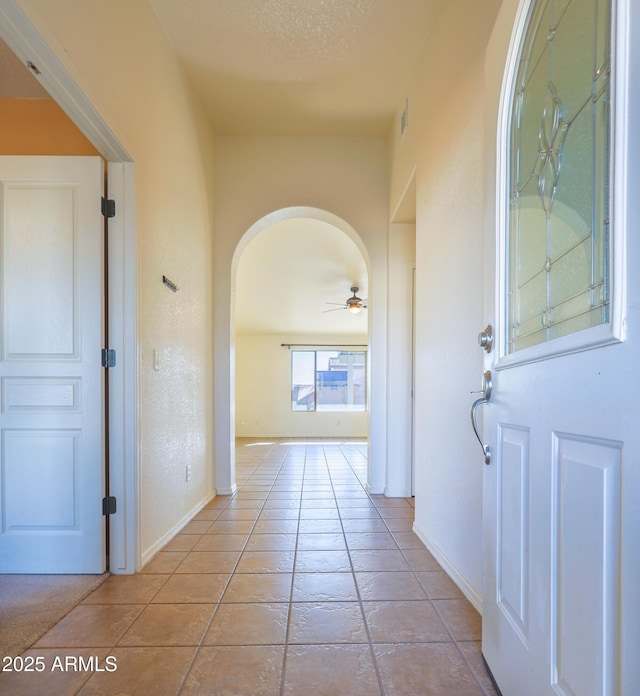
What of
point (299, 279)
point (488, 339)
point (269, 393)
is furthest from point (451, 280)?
point (269, 393)

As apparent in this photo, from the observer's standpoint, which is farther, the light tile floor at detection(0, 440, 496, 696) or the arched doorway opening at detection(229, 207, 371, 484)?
the arched doorway opening at detection(229, 207, 371, 484)

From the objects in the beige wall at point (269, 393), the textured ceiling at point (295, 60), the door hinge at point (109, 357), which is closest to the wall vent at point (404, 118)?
the textured ceiling at point (295, 60)

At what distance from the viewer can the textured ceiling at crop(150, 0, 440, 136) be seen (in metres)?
2.46

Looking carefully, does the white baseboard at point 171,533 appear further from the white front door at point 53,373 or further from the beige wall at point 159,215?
the white front door at point 53,373

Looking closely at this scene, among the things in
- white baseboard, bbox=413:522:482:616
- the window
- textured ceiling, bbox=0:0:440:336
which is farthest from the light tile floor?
the window

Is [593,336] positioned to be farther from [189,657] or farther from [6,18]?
[6,18]

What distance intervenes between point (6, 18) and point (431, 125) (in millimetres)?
1964

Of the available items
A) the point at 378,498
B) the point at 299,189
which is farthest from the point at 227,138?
the point at 378,498

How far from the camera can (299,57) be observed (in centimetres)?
283

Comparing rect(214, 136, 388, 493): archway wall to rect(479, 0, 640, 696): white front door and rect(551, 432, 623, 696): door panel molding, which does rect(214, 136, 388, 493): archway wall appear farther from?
rect(551, 432, 623, 696): door panel molding

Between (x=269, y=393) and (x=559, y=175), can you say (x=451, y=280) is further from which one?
(x=269, y=393)

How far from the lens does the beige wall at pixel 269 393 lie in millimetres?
9391

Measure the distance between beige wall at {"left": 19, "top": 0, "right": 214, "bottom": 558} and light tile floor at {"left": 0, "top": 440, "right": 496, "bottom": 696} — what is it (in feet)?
1.33

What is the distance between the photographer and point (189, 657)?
1.48 meters
